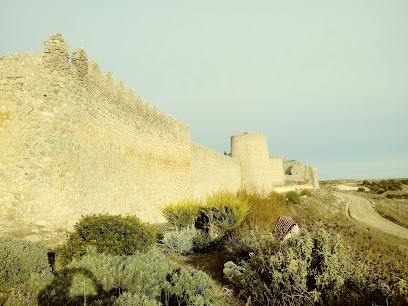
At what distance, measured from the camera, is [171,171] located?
13039 millimetres

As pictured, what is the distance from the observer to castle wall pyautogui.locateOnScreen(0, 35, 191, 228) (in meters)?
6.18

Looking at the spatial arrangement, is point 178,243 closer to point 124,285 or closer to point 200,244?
point 200,244

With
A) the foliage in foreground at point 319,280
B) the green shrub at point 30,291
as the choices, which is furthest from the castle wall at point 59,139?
the foliage in foreground at point 319,280

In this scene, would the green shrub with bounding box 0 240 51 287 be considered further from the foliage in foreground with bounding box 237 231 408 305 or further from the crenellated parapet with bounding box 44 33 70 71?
the crenellated parapet with bounding box 44 33 70 71

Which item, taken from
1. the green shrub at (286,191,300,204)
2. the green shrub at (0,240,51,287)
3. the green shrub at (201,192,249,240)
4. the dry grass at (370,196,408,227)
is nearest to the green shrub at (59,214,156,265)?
the green shrub at (0,240,51,287)

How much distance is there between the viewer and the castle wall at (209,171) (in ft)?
51.5

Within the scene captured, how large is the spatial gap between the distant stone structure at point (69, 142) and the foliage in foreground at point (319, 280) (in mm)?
4860

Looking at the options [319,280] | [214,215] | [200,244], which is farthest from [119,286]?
[214,215]

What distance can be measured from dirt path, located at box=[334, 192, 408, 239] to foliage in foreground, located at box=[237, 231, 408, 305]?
52.2ft

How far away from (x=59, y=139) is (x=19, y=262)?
356cm

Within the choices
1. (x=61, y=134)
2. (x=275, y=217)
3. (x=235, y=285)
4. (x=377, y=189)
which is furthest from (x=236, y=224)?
(x=377, y=189)

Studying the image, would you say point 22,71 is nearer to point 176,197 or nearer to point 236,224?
point 236,224

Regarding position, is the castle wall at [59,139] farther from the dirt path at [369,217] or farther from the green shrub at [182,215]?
the dirt path at [369,217]

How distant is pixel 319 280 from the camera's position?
338cm
